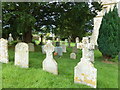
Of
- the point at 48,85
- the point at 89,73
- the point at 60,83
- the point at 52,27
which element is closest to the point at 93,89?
the point at 89,73

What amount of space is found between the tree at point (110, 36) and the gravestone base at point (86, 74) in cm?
536

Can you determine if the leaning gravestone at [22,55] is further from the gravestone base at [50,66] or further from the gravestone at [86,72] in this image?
the gravestone at [86,72]

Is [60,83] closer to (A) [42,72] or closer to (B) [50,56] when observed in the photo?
(A) [42,72]

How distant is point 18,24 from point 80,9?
4373 millimetres

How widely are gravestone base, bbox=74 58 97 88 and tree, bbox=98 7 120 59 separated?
5.36 m

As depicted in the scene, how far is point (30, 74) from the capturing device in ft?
17.3

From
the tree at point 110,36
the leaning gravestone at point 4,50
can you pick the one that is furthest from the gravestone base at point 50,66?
the tree at point 110,36

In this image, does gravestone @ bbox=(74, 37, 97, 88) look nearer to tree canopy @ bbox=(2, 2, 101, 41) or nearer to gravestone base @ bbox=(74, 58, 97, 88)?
gravestone base @ bbox=(74, 58, 97, 88)

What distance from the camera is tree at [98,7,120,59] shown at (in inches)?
369

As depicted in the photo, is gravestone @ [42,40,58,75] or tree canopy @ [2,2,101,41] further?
tree canopy @ [2,2,101,41]

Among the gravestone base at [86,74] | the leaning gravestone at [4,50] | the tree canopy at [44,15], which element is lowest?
the gravestone base at [86,74]

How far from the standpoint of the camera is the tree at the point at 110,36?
9.37m

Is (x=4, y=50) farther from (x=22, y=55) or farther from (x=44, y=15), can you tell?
(x=44, y=15)

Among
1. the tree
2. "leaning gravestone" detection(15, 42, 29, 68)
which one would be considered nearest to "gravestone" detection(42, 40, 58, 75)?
"leaning gravestone" detection(15, 42, 29, 68)
